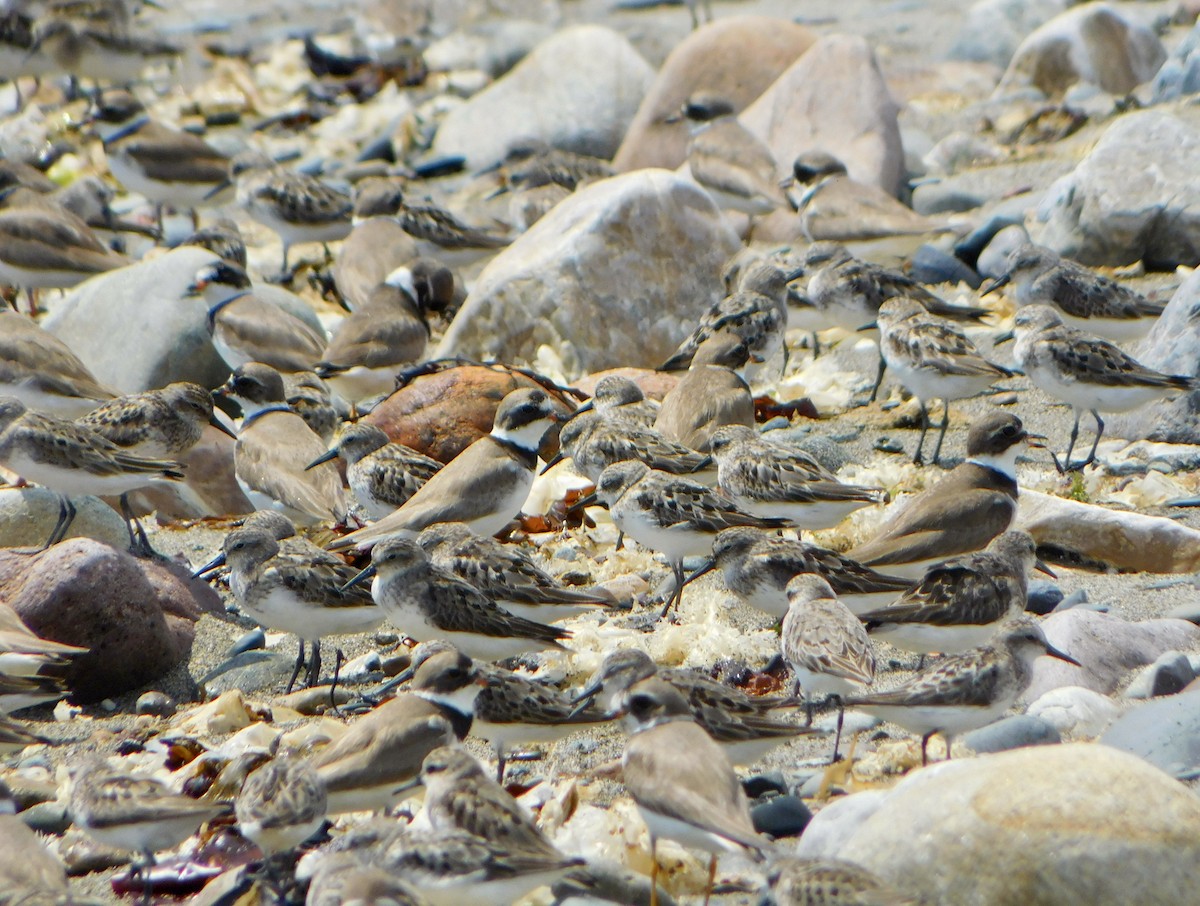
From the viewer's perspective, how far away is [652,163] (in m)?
18.2

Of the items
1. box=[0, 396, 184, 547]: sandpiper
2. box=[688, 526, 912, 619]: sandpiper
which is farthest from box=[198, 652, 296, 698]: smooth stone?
box=[688, 526, 912, 619]: sandpiper

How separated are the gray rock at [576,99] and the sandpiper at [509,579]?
12709 mm

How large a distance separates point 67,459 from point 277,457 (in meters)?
1.36

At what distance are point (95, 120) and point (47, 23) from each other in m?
2.88

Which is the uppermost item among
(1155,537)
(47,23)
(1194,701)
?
(47,23)

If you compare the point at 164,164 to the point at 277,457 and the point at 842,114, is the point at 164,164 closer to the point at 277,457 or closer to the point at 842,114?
the point at 842,114

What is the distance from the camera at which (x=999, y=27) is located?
69.4ft

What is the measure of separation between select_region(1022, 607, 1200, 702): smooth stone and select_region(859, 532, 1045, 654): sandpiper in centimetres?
25

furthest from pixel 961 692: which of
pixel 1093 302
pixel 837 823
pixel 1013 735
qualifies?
pixel 1093 302

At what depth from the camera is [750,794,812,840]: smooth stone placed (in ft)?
18.6

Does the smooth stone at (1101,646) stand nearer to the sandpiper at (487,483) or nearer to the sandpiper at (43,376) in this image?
the sandpiper at (487,483)

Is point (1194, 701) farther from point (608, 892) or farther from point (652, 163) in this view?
point (652, 163)

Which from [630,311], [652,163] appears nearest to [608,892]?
[630,311]

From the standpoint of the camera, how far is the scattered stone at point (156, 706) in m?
7.68
